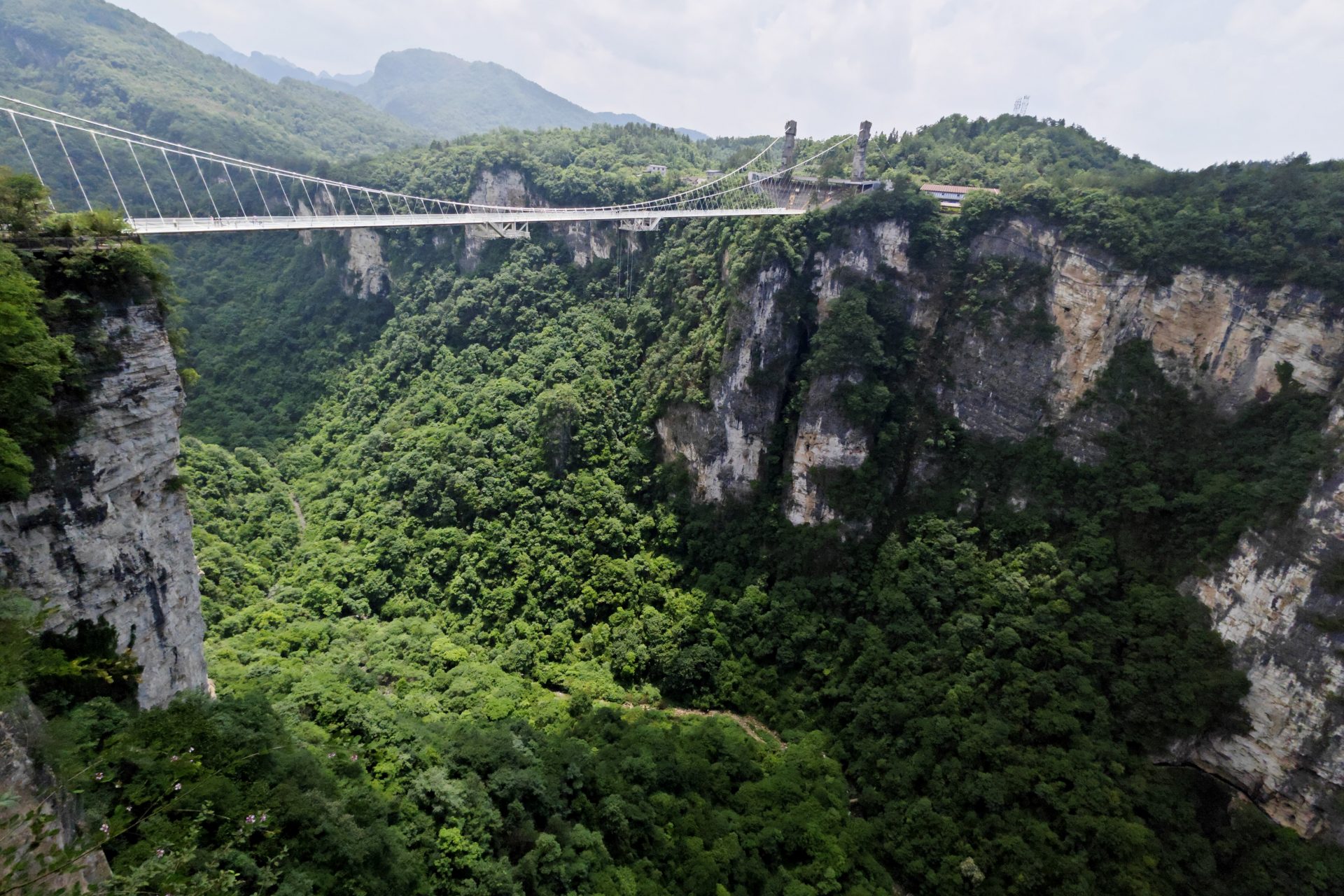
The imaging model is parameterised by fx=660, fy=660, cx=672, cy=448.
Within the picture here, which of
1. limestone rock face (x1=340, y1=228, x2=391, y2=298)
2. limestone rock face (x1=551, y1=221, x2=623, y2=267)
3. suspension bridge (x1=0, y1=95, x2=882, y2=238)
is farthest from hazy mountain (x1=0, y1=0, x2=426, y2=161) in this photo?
limestone rock face (x1=551, y1=221, x2=623, y2=267)

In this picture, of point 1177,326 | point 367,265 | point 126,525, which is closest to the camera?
point 126,525

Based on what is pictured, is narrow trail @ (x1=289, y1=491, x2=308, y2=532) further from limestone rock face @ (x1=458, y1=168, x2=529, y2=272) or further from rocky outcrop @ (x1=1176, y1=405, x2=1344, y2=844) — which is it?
rocky outcrop @ (x1=1176, y1=405, x2=1344, y2=844)

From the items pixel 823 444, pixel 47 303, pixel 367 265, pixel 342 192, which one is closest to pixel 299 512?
pixel 367 265

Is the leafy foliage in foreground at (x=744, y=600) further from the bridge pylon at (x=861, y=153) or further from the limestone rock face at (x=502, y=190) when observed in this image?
the limestone rock face at (x=502, y=190)

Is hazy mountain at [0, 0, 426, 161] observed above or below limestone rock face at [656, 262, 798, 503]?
above

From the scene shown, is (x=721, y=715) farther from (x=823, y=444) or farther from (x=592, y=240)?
(x=592, y=240)
